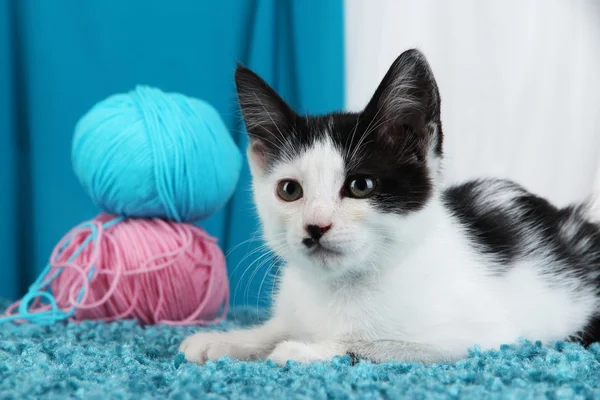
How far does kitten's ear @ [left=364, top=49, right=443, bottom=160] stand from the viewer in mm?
1179

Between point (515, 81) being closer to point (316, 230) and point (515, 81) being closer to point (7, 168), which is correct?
point (316, 230)

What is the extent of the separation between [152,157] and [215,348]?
703 mm

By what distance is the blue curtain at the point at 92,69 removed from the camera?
235cm

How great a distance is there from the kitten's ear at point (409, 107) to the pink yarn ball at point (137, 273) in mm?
803

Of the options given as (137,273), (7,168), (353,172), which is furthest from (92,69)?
(353,172)

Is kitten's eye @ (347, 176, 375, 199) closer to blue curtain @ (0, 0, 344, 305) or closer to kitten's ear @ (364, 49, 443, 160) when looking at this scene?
kitten's ear @ (364, 49, 443, 160)

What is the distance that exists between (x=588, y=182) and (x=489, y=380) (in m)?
1.36

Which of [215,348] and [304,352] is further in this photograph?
[215,348]

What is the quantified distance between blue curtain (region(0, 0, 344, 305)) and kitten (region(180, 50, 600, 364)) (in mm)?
1069

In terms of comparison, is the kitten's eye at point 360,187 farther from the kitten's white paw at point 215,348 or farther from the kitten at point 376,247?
the kitten's white paw at point 215,348

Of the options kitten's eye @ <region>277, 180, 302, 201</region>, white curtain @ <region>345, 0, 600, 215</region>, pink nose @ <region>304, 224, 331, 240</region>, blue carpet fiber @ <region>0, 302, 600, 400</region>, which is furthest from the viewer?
white curtain @ <region>345, 0, 600, 215</region>

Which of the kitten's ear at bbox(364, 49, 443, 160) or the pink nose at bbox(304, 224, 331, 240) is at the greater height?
the kitten's ear at bbox(364, 49, 443, 160)

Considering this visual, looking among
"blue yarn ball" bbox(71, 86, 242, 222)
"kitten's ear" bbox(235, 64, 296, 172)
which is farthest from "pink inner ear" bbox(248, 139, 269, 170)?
"blue yarn ball" bbox(71, 86, 242, 222)

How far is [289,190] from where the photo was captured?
123cm
